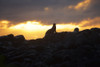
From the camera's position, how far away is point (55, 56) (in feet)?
191

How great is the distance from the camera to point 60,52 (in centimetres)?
6059

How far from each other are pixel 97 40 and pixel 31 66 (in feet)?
114

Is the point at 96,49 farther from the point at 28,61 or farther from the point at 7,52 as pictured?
the point at 7,52

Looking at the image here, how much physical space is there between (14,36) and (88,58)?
48471 mm

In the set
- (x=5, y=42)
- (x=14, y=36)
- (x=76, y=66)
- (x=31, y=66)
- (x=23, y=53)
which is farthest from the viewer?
(x=14, y=36)

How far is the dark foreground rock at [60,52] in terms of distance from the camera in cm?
5359

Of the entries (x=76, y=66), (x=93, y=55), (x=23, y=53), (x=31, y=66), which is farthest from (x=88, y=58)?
(x=23, y=53)

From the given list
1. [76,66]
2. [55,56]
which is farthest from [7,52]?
[76,66]

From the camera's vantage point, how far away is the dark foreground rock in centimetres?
5359

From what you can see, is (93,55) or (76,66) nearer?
(76,66)

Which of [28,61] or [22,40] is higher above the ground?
[22,40]

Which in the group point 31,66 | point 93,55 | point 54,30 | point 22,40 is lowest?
point 31,66

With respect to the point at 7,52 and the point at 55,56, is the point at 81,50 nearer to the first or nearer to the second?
the point at 55,56

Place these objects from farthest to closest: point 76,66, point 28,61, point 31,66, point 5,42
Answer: point 5,42 < point 28,61 < point 31,66 < point 76,66
